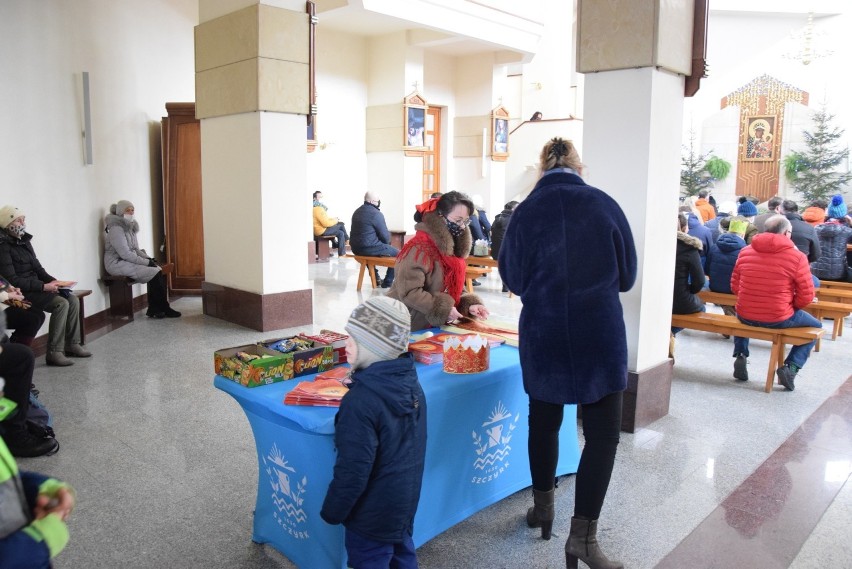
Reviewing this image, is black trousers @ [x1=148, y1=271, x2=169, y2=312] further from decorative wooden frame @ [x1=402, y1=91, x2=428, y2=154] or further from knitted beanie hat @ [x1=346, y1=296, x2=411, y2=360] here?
decorative wooden frame @ [x1=402, y1=91, x2=428, y2=154]

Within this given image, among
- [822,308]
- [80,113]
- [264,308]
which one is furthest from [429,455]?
[80,113]

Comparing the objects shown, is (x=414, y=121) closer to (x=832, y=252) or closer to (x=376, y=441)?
(x=832, y=252)

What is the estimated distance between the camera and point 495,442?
2.96m

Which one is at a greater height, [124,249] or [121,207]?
[121,207]

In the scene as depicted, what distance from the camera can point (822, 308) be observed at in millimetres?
6320

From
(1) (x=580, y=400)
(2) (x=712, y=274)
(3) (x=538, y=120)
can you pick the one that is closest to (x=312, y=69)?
(2) (x=712, y=274)

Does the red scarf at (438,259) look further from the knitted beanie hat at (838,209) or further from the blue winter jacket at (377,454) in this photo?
the knitted beanie hat at (838,209)

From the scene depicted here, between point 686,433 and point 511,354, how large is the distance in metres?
1.64

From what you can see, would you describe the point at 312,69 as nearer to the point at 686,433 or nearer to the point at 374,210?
the point at 374,210

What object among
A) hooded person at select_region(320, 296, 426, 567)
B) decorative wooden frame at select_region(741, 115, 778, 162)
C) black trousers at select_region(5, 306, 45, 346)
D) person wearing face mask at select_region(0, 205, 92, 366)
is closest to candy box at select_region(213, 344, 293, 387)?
hooded person at select_region(320, 296, 426, 567)

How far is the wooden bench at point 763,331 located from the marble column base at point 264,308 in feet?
11.6

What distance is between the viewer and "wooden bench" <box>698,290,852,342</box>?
626 cm

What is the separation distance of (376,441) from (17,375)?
246cm

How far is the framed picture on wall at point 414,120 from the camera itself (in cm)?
1366
